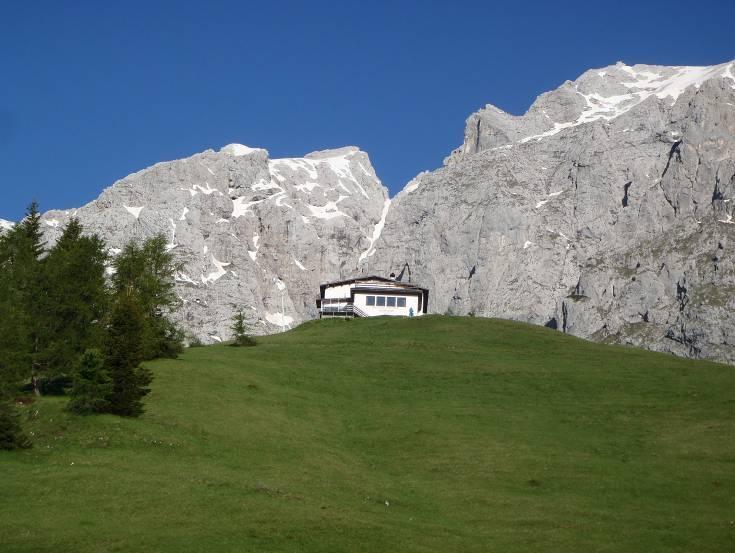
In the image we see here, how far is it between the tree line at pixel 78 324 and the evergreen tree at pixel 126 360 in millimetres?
55

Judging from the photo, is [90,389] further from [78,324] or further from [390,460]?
[390,460]

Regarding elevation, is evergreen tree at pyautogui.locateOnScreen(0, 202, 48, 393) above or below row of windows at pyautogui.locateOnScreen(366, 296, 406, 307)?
below

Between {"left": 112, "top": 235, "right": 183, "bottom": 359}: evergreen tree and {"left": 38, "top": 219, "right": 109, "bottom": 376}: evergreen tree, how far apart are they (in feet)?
17.1

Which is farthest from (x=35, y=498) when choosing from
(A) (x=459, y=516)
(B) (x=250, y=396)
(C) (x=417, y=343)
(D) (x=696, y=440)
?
(C) (x=417, y=343)

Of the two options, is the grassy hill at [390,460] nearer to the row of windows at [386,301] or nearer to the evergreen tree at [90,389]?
the evergreen tree at [90,389]

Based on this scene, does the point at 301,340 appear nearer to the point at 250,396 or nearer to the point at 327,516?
the point at 250,396

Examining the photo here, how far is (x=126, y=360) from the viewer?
51.5m

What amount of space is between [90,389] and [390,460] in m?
16.1

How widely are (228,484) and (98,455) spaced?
746 cm

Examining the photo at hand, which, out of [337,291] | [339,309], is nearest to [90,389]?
[339,309]

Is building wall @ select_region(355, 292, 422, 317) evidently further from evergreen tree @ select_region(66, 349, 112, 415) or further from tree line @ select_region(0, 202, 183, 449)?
evergreen tree @ select_region(66, 349, 112, 415)

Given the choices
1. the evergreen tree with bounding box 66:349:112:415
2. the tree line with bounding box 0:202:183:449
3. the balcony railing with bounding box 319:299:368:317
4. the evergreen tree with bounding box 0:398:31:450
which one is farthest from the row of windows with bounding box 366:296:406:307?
the evergreen tree with bounding box 0:398:31:450

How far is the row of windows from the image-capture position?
114 metres

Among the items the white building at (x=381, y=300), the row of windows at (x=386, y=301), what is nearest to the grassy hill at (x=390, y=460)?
the white building at (x=381, y=300)
